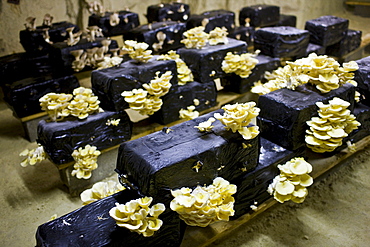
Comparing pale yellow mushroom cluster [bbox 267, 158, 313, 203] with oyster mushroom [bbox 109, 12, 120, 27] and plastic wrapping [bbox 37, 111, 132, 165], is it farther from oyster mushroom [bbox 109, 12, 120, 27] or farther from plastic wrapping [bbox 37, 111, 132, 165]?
oyster mushroom [bbox 109, 12, 120, 27]

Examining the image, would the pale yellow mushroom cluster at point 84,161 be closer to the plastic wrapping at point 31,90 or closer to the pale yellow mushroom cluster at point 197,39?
the plastic wrapping at point 31,90

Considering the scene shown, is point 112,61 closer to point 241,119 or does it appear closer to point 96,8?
point 241,119

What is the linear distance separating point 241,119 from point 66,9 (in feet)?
20.4

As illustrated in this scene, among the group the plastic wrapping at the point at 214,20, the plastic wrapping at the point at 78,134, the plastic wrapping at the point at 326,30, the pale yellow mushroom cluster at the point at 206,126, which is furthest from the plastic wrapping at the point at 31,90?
the plastic wrapping at the point at 326,30

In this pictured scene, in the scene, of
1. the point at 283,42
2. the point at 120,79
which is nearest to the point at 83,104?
the point at 120,79

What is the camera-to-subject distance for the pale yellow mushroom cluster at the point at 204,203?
226 cm

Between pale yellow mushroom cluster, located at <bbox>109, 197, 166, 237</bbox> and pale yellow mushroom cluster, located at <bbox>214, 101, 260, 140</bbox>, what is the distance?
77 cm

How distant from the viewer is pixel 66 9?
759 centimetres

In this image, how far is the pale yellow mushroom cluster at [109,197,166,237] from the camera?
218 cm

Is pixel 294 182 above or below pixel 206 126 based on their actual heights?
below

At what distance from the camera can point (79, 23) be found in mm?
7855

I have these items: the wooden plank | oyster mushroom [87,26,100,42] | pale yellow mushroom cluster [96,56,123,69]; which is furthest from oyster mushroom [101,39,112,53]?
the wooden plank

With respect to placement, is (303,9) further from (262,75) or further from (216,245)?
(216,245)

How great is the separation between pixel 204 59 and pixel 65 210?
2.28 metres
